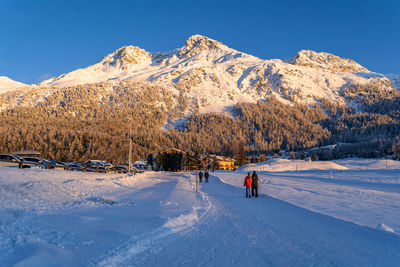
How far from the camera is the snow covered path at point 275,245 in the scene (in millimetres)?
4773

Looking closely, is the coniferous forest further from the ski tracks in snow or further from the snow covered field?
the ski tracks in snow

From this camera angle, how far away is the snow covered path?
477 centimetres

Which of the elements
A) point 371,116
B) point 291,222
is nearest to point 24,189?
point 291,222

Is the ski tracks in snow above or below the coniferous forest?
below

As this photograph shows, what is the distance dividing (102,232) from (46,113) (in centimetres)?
21240

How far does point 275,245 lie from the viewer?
576 cm

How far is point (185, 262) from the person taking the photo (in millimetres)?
4652

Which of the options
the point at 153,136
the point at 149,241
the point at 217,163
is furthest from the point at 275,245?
the point at 153,136

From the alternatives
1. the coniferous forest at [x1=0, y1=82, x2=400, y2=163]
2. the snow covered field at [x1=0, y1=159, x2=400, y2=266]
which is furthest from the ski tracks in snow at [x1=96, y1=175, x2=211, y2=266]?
the coniferous forest at [x1=0, y1=82, x2=400, y2=163]

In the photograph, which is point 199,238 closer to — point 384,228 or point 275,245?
point 275,245

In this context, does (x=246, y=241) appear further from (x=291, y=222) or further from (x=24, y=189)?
(x=24, y=189)

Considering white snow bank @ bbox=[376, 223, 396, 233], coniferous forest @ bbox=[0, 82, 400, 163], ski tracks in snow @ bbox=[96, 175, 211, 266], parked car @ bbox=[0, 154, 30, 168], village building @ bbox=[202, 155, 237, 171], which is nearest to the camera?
ski tracks in snow @ bbox=[96, 175, 211, 266]

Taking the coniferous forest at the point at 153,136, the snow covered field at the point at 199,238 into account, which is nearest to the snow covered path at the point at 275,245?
the snow covered field at the point at 199,238

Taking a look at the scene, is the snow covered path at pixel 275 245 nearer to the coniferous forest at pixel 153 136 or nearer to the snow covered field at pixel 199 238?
the snow covered field at pixel 199 238
